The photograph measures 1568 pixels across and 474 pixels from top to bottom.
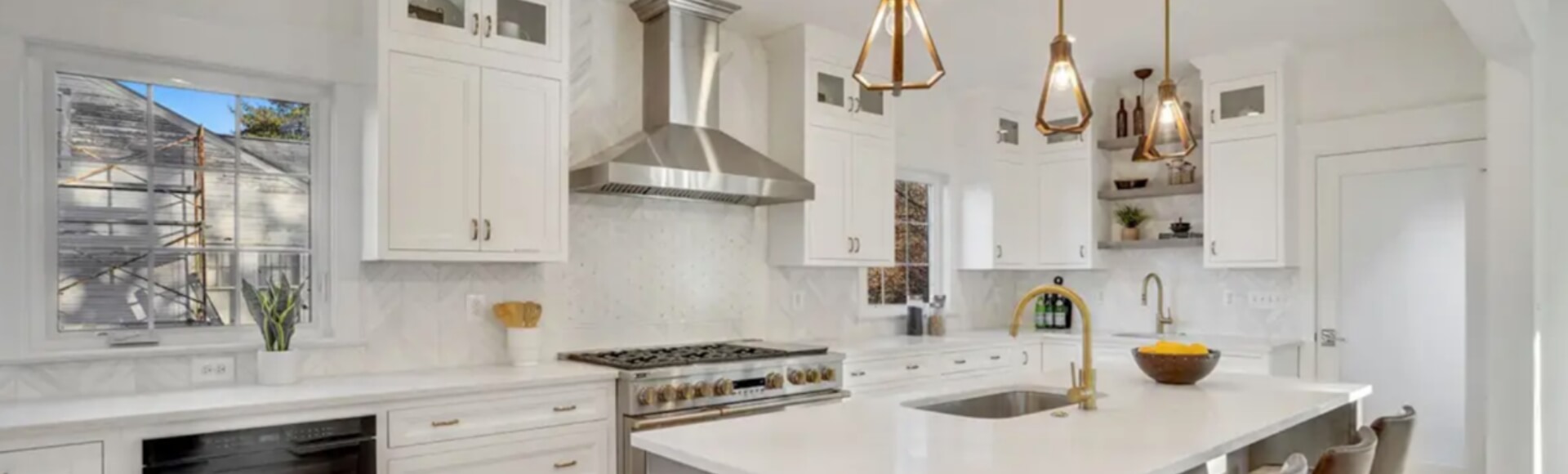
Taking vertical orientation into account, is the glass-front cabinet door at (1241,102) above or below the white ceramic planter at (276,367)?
above

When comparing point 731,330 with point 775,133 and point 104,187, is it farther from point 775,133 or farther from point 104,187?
point 104,187

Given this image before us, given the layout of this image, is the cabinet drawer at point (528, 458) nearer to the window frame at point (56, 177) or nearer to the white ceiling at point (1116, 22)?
the window frame at point (56, 177)

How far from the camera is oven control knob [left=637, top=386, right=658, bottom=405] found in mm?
3367

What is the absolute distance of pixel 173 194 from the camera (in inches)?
121

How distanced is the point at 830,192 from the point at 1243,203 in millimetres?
2254

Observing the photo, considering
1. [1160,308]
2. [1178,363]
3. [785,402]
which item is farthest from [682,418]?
[1160,308]

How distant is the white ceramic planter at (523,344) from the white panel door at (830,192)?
1441 millimetres

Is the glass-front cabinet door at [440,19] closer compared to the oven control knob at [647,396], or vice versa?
the glass-front cabinet door at [440,19]

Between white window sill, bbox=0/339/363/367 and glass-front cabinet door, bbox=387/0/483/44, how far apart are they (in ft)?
3.73

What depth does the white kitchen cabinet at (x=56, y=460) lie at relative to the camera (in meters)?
2.31

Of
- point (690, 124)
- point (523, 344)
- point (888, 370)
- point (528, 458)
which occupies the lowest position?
point (528, 458)

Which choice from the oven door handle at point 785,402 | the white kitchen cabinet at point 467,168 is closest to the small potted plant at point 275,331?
the white kitchen cabinet at point 467,168

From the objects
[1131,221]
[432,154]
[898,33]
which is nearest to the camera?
[898,33]

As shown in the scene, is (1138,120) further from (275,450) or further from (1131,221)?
(275,450)
